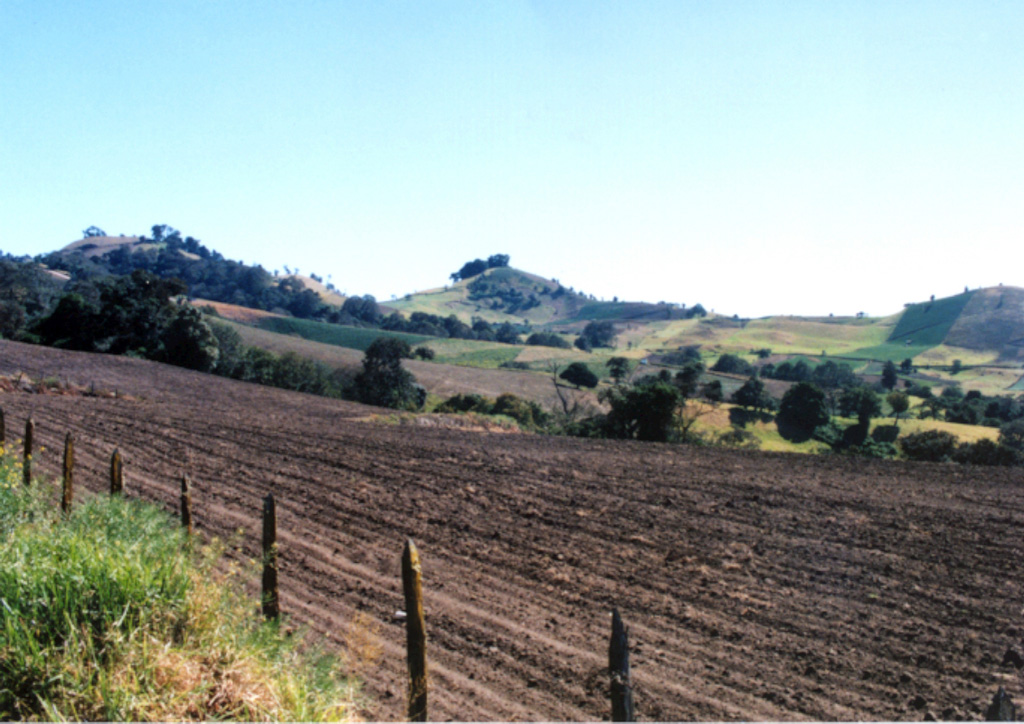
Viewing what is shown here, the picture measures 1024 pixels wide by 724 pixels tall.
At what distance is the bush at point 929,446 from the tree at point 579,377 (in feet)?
80.4

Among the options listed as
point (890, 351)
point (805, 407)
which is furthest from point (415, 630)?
point (890, 351)

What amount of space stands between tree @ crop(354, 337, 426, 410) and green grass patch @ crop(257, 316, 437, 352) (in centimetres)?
3793

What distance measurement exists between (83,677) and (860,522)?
12.7 m

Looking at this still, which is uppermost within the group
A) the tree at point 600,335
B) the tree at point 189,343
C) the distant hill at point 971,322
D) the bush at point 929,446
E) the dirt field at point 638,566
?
the distant hill at point 971,322

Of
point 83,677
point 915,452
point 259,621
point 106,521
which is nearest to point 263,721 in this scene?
point 83,677

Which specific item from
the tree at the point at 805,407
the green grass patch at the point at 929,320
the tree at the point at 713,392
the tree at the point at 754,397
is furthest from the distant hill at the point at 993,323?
the tree at the point at 713,392

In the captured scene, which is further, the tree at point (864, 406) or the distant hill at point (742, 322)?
the distant hill at point (742, 322)

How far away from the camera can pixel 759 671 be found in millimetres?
6723

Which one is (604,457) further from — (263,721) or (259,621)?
(263,721)

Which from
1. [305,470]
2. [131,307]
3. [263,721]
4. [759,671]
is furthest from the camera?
[131,307]

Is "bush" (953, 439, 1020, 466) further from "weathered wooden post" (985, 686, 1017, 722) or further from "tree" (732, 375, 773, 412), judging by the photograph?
"weathered wooden post" (985, 686, 1017, 722)

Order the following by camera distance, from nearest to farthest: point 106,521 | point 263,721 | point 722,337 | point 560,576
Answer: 1. point 263,721
2. point 106,521
3. point 560,576
4. point 722,337

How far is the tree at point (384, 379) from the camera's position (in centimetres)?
4412

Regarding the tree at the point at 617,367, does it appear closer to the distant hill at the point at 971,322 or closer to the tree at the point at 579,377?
the tree at the point at 579,377
